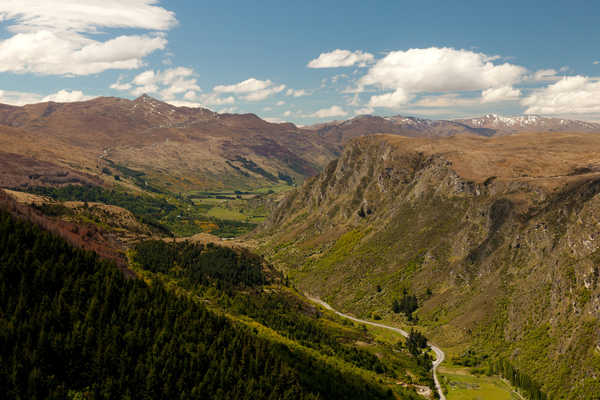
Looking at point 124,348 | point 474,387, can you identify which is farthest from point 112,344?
point 474,387

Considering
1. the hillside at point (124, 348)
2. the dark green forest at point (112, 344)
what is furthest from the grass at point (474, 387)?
the dark green forest at point (112, 344)

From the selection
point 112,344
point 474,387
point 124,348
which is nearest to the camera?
point 112,344

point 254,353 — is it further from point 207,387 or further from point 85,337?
point 85,337

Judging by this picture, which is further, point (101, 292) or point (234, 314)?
point (234, 314)

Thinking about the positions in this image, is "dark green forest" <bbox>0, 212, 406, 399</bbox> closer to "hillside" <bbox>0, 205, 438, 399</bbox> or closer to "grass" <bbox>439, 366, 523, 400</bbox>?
"hillside" <bbox>0, 205, 438, 399</bbox>

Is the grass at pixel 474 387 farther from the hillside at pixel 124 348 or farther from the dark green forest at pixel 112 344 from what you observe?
the dark green forest at pixel 112 344

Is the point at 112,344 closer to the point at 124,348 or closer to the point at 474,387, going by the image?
the point at 124,348

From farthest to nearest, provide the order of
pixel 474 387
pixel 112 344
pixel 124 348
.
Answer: pixel 474 387 < pixel 124 348 < pixel 112 344

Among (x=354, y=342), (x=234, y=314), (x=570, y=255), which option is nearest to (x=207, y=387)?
(x=234, y=314)
